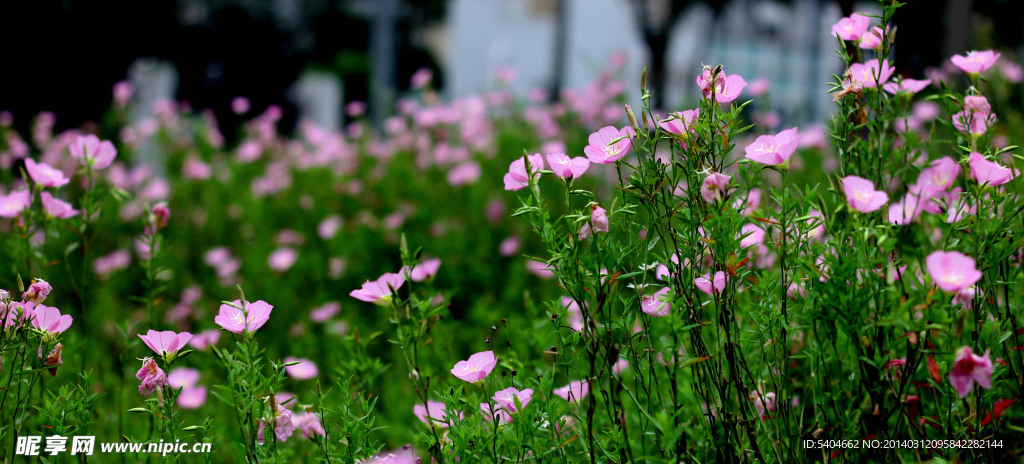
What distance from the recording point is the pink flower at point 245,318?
102 centimetres

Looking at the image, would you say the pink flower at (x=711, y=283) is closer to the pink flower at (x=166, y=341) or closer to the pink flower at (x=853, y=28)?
the pink flower at (x=853, y=28)

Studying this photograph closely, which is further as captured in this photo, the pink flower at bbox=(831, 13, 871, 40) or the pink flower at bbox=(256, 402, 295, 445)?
the pink flower at bbox=(831, 13, 871, 40)

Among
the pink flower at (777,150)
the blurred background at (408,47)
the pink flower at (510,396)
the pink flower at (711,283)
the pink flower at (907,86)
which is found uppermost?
the blurred background at (408,47)

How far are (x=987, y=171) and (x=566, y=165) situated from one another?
22.5 inches

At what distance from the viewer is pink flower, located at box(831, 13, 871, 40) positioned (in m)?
1.14

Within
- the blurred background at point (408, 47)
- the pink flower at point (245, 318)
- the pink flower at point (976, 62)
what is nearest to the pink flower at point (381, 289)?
the pink flower at point (245, 318)

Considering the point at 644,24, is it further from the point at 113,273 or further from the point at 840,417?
the point at 840,417

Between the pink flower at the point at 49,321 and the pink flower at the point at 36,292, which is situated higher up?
the pink flower at the point at 36,292

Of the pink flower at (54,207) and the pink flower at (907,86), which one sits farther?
the pink flower at (54,207)

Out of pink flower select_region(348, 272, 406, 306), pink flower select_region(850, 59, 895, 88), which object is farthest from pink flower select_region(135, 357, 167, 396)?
pink flower select_region(850, 59, 895, 88)

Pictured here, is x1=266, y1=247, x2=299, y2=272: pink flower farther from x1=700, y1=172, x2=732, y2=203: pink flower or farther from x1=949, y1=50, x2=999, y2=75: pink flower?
x1=949, y1=50, x2=999, y2=75: pink flower

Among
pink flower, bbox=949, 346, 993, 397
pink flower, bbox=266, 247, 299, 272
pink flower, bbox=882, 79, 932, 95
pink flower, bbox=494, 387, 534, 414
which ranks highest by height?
pink flower, bbox=266, 247, 299, 272

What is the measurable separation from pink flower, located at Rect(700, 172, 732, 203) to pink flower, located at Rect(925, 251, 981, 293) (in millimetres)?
263

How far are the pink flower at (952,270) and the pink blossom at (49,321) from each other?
3.78ft
